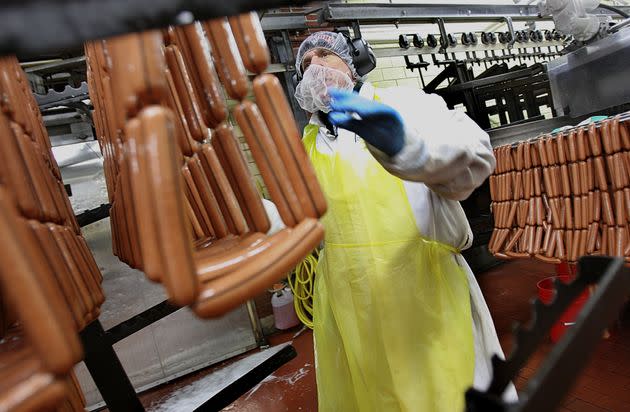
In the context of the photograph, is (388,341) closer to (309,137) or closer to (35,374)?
(309,137)

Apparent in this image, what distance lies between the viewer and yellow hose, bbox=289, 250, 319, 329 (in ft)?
11.1

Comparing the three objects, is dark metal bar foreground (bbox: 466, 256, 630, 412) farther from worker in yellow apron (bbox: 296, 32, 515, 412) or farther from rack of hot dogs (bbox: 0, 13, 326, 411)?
worker in yellow apron (bbox: 296, 32, 515, 412)

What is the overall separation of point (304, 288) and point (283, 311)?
0.30m

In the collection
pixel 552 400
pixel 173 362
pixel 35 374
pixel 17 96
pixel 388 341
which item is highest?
pixel 17 96

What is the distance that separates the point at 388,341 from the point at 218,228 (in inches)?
36.5

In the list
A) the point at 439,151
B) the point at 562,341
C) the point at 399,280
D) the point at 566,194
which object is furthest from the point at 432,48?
the point at 562,341

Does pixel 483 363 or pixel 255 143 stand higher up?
pixel 255 143

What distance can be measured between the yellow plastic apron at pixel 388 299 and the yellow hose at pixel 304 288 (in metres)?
1.85

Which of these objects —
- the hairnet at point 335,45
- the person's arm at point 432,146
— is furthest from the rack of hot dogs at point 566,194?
the hairnet at point 335,45

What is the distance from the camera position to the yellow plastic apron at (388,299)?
131cm

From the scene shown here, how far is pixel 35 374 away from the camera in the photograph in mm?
312

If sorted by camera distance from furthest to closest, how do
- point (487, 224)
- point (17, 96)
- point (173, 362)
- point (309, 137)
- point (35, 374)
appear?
point (173, 362) → point (487, 224) → point (309, 137) → point (17, 96) → point (35, 374)

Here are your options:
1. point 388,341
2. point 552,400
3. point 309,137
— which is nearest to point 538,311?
point 552,400

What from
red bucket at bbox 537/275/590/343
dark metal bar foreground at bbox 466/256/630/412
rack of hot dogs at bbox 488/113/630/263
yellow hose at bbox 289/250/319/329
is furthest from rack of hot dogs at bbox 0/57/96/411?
yellow hose at bbox 289/250/319/329
